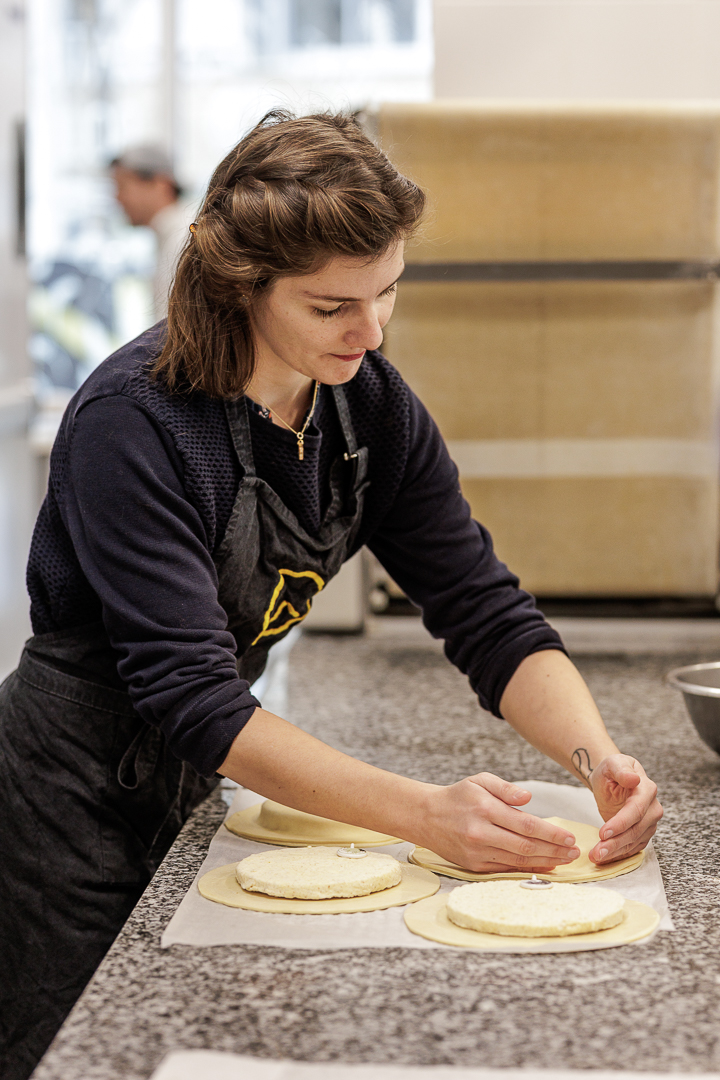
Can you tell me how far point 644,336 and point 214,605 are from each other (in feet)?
3.85

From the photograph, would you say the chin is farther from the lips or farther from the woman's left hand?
the woman's left hand

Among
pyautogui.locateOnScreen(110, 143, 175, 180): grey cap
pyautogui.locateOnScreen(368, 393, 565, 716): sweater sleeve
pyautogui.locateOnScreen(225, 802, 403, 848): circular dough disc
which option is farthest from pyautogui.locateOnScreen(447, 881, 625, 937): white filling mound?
pyautogui.locateOnScreen(110, 143, 175, 180): grey cap

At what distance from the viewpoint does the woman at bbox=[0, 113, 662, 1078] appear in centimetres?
95

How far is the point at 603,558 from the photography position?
1962 mm

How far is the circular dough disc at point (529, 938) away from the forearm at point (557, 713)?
247 millimetres

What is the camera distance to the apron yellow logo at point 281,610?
3.72 feet

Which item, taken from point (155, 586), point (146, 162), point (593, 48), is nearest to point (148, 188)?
point (146, 162)

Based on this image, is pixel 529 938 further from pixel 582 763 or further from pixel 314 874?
pixel 582 763

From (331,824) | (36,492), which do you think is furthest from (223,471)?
(36,492)

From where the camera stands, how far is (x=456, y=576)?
1.27 m

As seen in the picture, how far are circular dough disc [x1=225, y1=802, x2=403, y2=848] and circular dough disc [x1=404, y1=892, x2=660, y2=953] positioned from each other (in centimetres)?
16

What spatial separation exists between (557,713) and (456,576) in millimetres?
200

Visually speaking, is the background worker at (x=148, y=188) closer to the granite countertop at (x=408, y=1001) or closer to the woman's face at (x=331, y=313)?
the woman's face at (x=331, y=313)

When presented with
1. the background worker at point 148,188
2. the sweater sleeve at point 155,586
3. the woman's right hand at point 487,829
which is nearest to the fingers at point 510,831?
the woman's right hand at point 487,829
